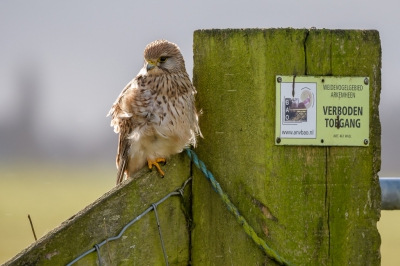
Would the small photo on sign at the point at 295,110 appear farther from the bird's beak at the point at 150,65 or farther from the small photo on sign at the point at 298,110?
the bird's beak at the point at 150,65

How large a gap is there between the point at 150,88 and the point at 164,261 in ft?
3.31

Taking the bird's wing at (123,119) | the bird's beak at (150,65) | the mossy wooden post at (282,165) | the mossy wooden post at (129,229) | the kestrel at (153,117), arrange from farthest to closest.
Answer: the bird's beak at (150,65), the bird's wing at (123,119), the kestrel at (153,117), the mossy wooden post at (282,165), the mossy wooden post at (129,229)

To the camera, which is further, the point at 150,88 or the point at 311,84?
the point at 150,88

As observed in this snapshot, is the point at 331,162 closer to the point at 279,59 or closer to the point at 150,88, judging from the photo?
the point at 279,59

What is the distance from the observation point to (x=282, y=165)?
1.89 m

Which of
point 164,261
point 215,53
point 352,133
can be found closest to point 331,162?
point 352,133

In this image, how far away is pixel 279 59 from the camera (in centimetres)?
189

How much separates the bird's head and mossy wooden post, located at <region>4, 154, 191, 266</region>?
0.93m

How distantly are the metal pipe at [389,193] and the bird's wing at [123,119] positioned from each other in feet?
3.93

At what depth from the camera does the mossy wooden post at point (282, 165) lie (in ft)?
6.20

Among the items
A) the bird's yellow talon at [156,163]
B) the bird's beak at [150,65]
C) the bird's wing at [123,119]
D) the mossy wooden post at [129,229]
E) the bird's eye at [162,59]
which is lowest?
the mossy wooden post at [129,229]

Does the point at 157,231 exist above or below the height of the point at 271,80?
below

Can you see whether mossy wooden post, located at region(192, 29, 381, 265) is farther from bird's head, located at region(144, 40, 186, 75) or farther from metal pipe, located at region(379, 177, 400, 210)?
bird's head, located at region(144, 40, 186, 75)

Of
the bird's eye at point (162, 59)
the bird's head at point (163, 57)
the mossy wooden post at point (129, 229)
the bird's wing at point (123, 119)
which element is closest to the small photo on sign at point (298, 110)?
the mossy wooden post at point (129, 229)
